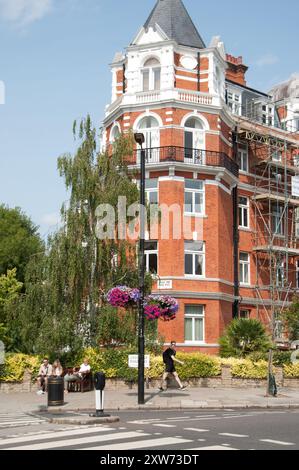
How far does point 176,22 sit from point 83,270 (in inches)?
735

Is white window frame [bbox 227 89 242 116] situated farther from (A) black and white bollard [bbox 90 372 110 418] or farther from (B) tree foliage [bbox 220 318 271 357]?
(A) black and white bollard [bbox 90 372 110 418]

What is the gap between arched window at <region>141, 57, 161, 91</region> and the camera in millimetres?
37656

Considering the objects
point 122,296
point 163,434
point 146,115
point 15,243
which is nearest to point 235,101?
point 146,115

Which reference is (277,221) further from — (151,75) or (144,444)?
(144,444)

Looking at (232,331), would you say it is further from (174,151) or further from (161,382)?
(174,151)

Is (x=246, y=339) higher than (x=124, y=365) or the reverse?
higher

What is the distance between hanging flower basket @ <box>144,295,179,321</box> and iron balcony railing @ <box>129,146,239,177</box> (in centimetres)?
1369

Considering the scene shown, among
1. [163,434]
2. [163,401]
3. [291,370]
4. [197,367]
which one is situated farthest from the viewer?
[291,370]

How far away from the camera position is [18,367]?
1038 inches

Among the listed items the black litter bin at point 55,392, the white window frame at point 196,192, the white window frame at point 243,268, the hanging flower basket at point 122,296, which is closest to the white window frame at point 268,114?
the white window frame at point 243,268

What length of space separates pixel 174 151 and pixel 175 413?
64.3 ft

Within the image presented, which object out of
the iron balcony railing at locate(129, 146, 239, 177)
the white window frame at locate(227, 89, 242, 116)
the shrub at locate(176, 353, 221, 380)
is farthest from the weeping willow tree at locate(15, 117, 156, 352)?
the white window frame at locate(227, 89, 242, 116)

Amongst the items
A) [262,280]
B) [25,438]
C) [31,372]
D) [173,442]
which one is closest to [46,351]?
[31,372]

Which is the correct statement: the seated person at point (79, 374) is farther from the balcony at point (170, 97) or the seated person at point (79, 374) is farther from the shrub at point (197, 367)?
the balcony at point (170, 97)
